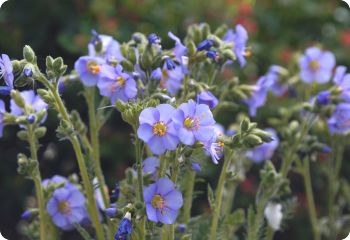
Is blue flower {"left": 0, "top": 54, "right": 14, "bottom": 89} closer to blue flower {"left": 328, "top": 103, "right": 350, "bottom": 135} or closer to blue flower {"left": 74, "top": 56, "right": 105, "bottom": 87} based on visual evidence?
blue flower {"left": 74, "top": 56, "right": 105, "bottom": 87}

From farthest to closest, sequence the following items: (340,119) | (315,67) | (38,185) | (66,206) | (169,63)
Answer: (315,67) < (340,119) < (66,206) < (38,185) < (169,63)

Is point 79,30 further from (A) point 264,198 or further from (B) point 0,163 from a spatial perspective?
(A) point 264,198

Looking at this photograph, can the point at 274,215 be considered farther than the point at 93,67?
Yes

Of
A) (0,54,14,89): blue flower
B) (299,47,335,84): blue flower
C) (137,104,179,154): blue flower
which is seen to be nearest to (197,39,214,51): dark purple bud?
(137,104,179,154): blue flower

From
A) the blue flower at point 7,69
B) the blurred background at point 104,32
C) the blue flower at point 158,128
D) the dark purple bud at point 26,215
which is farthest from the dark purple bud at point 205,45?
the blurred background at point 104,32

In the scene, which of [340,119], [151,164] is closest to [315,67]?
[340,119]

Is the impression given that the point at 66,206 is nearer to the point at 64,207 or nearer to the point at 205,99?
the point at 64,207
